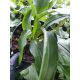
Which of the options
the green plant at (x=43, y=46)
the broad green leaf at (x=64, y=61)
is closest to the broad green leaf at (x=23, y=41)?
the green plant at (x=43, y=46)

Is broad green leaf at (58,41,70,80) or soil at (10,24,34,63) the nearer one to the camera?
broad green leaf at (58,41,70,80)

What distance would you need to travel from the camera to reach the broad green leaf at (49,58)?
0.51 metres

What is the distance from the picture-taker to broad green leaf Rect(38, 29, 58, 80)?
51 centimetres

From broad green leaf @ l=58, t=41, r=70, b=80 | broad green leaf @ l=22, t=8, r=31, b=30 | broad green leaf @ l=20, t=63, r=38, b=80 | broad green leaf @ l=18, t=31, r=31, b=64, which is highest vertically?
broad green leaf @ l=22, t=8, r=31, b=30

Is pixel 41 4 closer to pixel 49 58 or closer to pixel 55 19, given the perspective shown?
pixel 55 19

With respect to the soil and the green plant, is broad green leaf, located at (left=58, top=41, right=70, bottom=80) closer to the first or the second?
the green plant

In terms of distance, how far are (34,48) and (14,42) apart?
0.60 feet

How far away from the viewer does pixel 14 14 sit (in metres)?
0.78

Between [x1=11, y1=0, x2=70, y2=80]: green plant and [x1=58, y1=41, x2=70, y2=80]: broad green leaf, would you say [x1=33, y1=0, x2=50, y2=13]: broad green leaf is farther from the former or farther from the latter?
[x1=58, y1=41, x2=70, y2=80]: broad green leaf

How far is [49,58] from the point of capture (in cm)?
52

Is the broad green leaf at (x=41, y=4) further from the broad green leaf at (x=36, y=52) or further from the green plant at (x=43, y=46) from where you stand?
the broad green leaf at (x=36, y=52)

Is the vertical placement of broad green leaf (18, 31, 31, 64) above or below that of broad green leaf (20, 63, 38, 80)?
above

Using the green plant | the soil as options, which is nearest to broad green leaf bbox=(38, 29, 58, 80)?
the green plant
